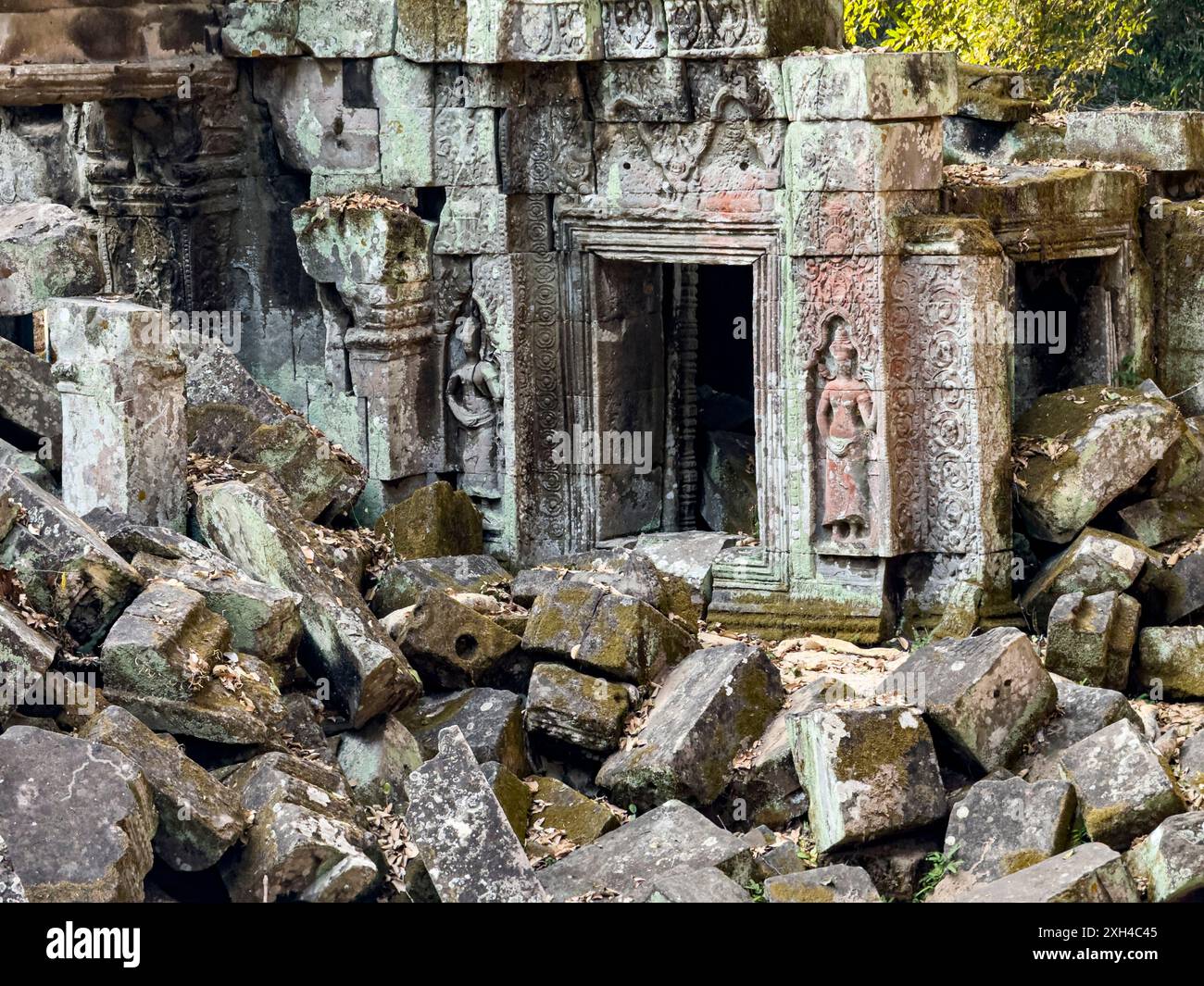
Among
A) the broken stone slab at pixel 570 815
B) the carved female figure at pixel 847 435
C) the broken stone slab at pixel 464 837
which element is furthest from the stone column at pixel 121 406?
the carved female figure at pixel 847 435

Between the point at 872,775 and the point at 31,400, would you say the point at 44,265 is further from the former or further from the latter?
the point at 872,775

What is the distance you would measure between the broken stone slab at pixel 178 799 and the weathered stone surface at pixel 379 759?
Answer: 900mm

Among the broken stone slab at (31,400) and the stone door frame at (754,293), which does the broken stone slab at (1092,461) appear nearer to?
the stone door frame at (754,293)

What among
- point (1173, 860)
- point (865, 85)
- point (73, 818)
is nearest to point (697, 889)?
point (1173, 860)

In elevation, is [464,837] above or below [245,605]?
below

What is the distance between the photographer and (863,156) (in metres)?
10.9

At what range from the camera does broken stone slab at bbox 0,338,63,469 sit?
10.4m

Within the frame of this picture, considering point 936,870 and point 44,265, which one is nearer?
point 936,870

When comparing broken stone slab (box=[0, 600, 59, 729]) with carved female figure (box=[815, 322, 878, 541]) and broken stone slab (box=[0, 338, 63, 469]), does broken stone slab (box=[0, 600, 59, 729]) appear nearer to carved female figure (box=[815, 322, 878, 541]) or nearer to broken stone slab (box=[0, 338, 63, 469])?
broken stone slab (box=[0, 338, 63, 469])

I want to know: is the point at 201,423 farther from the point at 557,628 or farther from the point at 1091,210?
the point at 1091,210

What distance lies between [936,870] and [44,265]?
17.9 feet

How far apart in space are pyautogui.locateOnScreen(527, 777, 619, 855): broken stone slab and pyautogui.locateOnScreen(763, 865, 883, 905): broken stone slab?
3.52 feet

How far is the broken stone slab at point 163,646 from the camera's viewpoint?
8.62 m

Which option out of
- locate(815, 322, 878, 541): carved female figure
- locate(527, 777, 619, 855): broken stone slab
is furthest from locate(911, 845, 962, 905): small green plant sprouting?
locate(815, 322, 878, 541): carved female figure
